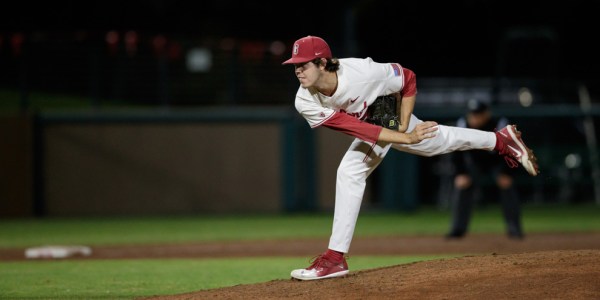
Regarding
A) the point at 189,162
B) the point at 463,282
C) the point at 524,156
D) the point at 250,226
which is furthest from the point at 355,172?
the point at 189,162

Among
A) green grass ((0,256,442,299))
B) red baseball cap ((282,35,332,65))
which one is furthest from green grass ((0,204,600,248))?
red baseball cap ((282,35,332,65))

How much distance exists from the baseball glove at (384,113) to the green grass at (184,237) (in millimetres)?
1856

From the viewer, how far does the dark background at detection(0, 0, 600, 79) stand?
21328 millimetres

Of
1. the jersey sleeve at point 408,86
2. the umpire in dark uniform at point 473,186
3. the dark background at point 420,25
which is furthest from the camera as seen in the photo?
the dark background at point 420,25

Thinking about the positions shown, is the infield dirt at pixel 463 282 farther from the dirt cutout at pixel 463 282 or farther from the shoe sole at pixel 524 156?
the shoe sole at pixel 524 156

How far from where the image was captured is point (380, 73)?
6664 mm

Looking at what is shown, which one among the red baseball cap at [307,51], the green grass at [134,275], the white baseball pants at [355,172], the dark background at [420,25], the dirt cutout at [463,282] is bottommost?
the green grass at [134,275]

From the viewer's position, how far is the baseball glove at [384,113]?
22.5 feet

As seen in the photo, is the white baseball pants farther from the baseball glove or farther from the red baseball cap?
the red baseball cap

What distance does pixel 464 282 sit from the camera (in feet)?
20.0

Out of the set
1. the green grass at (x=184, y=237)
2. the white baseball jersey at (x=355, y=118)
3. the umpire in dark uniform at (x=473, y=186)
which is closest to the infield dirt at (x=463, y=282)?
the white baseball jersey at (x=355, y=118)

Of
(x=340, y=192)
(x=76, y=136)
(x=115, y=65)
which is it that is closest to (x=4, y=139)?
(x=76, y=136)

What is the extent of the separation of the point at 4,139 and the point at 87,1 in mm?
5704

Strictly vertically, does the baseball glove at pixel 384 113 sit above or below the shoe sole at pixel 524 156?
above
